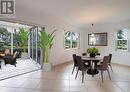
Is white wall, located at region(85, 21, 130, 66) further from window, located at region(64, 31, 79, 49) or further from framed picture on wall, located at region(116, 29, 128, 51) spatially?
window, located at region(64, 31, 79, 49)

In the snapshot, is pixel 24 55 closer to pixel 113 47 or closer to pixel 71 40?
pixel 71 40

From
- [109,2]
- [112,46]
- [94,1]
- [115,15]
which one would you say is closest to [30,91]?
[94,1]

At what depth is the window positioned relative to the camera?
9.23 meters

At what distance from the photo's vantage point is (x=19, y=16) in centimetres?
522

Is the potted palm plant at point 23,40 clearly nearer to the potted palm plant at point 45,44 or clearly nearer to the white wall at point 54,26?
the white wall at point 54,26

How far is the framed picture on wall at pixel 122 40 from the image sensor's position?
8.55 metres

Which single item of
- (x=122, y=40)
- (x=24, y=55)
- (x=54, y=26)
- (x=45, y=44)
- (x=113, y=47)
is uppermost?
(x=54, y=26)

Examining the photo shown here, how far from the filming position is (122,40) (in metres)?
8.73

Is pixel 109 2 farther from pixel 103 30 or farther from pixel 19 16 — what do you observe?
pixel 103 30

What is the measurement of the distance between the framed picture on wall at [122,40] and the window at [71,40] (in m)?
2.82

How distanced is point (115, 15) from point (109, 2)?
6.95ft

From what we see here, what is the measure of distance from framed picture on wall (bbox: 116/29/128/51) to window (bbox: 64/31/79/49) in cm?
282

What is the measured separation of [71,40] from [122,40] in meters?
3.11

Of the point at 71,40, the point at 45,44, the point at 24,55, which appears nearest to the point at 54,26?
the point at 45,44
